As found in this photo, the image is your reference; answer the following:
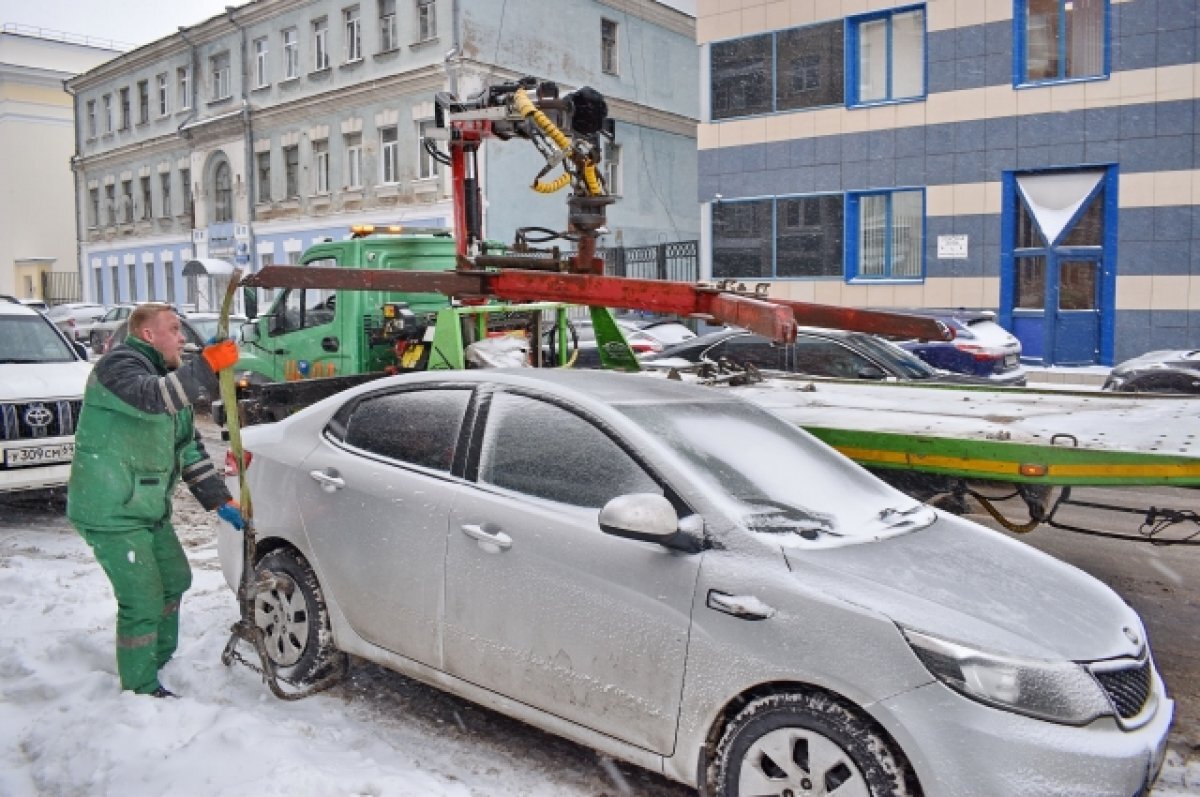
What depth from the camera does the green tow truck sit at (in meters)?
8.88

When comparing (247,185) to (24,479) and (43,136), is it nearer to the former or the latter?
(43,136)

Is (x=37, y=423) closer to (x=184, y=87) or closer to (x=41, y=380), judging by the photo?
(x=41, y=380)

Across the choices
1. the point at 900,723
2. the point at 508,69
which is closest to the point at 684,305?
the point at 900,723

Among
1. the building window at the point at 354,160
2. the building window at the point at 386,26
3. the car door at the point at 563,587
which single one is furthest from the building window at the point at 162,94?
the car door at the point at 563,587

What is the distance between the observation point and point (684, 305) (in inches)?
209

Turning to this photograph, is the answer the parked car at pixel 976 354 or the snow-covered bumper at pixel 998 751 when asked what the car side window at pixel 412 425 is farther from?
the parked car at pixel 976 354

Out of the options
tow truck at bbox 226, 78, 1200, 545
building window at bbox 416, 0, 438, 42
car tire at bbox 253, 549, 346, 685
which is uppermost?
building window at bbox 416, 0, 438, 42

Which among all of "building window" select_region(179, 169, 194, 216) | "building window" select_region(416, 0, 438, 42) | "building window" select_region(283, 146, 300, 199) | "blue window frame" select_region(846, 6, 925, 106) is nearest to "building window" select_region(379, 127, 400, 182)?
"building window" select_region(416, 0, 438, 42)

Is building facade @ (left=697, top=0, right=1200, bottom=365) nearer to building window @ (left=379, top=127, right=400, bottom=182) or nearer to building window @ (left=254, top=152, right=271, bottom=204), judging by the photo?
building window @ (left=379, top=127, right=400, bottom=182)

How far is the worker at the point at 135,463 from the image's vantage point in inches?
171

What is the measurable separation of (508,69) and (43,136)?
2804 cm

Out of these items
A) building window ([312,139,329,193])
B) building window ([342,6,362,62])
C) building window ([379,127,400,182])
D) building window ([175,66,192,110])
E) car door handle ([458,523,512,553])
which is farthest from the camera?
building window ([175,66,192,110])

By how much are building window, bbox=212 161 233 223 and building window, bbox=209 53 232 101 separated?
86.9 inches

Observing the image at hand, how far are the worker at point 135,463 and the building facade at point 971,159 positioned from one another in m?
17.7
